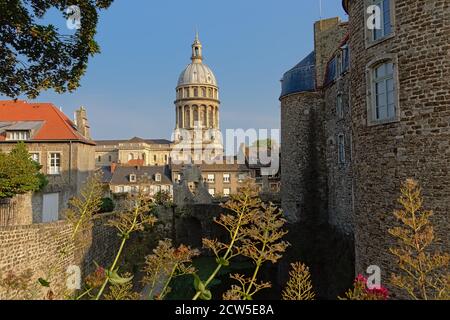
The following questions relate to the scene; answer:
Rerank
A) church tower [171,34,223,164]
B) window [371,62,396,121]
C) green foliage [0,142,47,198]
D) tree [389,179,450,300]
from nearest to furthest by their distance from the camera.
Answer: tree [389,179,450,300], window [371,62,396,121], green foliage [0,142,47,198], church tower [171,34,223,164]

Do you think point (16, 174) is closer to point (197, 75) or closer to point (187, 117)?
point (187, 117)

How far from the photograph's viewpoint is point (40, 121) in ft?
86.7

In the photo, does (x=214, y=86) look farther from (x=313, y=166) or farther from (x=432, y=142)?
(x=432, y=142)

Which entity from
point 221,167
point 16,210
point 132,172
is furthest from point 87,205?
point 221,167

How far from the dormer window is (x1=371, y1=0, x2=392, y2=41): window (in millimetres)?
23109

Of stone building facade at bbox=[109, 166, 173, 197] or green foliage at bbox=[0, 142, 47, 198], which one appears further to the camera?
stone building facade at bbox=[109, 166, 173, 197]

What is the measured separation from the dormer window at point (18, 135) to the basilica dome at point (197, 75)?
61152 mm

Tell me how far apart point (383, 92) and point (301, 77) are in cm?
1208

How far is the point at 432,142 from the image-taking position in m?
7.21

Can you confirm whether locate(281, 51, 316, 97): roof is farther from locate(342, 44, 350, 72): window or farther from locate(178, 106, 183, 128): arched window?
locate(178, 106, 183, 128): arched window

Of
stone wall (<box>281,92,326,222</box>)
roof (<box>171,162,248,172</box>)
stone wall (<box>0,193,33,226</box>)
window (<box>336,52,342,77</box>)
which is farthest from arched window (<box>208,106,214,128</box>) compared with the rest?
window (<box>336,52,342,77</box>)

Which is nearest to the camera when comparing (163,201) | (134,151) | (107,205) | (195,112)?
(107,205)

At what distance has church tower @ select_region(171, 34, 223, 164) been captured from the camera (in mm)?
82438

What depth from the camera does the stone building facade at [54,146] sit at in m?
24.5
